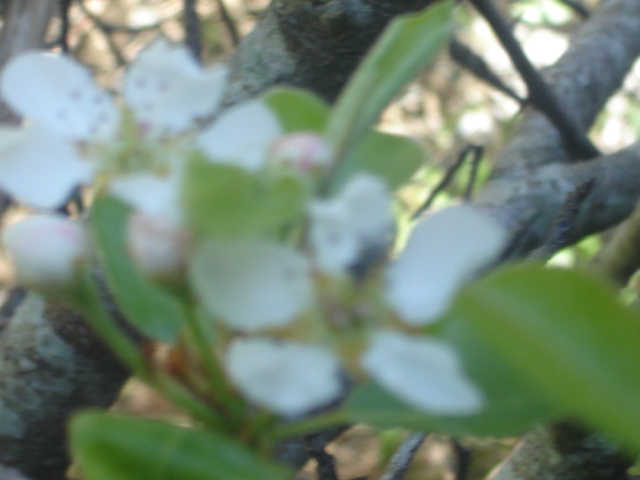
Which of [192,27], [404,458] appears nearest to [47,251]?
[404,458]

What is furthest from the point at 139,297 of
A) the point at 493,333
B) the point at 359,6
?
the point at 359,6

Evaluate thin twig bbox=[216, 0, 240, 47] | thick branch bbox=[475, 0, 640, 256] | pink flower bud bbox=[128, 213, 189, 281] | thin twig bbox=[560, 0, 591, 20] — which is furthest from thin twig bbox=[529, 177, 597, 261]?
thin twig bbox=[560, 0, 591, 20]

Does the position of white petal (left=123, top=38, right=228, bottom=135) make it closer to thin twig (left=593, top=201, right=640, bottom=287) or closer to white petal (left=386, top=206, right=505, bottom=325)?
white petal (left=386, top=206, right=505, bottom=325)

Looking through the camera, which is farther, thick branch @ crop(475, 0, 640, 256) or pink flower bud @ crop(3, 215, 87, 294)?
thick branch @ crop(475, 0, 640, 256)

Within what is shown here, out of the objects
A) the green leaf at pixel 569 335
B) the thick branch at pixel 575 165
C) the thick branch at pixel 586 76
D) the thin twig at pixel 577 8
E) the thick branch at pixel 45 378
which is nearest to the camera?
the green leaf at pixel 569 335

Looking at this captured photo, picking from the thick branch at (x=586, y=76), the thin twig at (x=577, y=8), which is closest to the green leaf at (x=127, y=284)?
the thick branch at (x=586, y=76)

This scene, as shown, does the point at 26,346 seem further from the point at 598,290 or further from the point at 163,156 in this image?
the point at 598,290

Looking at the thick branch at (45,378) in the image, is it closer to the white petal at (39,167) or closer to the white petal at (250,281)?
the white petal at (39,167)
